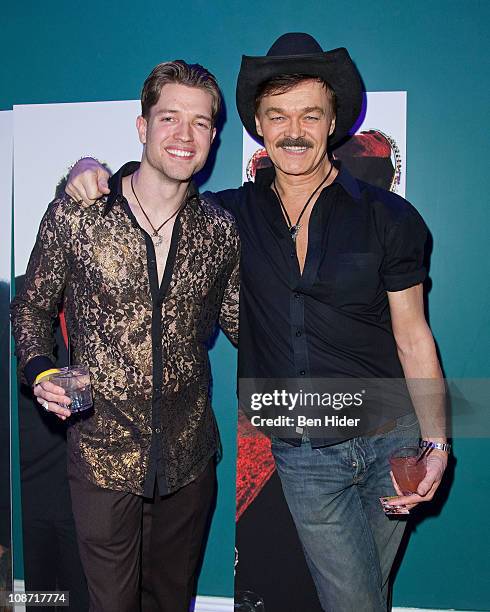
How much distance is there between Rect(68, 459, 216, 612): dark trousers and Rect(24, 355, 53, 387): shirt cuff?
32cm

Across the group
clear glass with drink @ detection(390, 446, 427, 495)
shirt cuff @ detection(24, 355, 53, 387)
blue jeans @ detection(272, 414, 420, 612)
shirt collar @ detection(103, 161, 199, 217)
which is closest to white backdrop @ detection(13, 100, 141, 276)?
shirt collar @ detection(103, 161, 199, 217)

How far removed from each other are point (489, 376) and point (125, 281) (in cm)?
136

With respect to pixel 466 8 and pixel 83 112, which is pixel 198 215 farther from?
pixel 466 8

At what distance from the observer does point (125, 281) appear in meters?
1.79

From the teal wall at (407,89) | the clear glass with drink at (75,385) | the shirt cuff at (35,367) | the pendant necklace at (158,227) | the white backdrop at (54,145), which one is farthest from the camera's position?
the white backdrop at (54,145)

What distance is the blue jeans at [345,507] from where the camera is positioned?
190 cm

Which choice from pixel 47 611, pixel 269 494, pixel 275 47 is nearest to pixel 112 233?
pixel 275 47

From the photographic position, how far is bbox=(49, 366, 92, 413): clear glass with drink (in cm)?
164

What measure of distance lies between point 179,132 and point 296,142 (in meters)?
0.35

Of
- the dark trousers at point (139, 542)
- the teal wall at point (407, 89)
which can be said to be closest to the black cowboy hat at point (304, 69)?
the teal wall at point (407, 89)

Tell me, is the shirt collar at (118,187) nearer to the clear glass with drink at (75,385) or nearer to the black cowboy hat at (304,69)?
the black cowboy hat at (304,69)

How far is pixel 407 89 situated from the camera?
7.33 ft

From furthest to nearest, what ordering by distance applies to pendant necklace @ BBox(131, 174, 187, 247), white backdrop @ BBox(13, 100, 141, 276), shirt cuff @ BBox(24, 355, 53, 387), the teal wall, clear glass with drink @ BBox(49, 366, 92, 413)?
white backdrop @ BBox(13, 100, 141, 276), the teal wall, pendant necklace @ BBox(131, 174, 187, 247), shirt cuff @ BBox(24, 355, 53, 387), clear glass with drink @ BBox(49, 366, 92, 413)

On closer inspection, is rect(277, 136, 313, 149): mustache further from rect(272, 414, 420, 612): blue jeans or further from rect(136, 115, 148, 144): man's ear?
rect(272, 414, 420, 612): blue jeans
